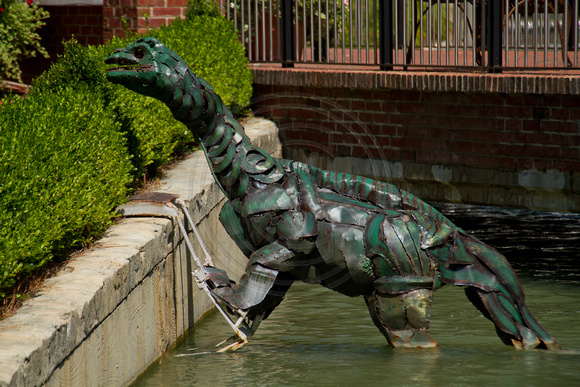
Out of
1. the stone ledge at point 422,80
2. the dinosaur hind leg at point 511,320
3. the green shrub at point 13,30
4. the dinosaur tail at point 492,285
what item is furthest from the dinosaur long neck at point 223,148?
the green shrub at point 13,30

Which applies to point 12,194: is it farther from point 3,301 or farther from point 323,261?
point 323,261

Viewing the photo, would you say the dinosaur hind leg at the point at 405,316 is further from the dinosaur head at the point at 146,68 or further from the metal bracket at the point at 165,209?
the dinosaur head at the point at 146,68

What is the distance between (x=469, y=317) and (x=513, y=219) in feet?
10.2

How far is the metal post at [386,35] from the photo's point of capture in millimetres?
9633

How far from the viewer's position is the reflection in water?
485 centimetres

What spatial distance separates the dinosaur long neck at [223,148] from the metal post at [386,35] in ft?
16.2

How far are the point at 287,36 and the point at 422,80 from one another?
2.42 m

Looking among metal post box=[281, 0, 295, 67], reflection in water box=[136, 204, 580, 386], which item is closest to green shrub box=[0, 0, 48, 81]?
metal post box=[281, 0, 295, 67]

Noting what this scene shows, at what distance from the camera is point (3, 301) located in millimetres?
3941

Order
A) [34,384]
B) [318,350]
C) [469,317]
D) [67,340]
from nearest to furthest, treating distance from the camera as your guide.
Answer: [34,384] < [67,340] < [318,350] < [469,317]

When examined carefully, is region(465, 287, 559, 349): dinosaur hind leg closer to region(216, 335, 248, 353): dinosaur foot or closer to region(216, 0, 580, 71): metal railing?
region(216, 335, 248, 353): dinosaur foot

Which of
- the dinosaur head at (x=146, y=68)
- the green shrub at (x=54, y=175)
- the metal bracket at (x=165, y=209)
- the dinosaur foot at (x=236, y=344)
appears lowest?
the dinosaur foot at (x=236, y=344)

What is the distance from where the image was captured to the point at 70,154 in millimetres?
4949

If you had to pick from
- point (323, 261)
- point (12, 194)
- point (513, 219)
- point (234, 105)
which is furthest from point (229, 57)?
point (12, 194)
